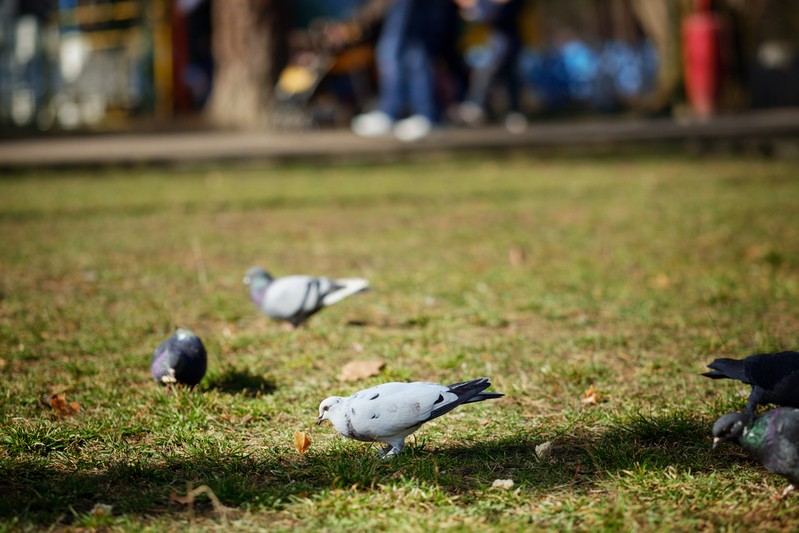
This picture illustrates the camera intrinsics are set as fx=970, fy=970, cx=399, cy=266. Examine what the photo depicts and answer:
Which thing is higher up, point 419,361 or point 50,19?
point 50,19

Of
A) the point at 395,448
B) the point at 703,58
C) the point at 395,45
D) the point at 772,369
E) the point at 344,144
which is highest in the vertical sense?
the point at 395,45

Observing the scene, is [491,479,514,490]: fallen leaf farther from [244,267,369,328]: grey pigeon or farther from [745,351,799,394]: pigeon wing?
[244,267,369,328]: grey pigeon

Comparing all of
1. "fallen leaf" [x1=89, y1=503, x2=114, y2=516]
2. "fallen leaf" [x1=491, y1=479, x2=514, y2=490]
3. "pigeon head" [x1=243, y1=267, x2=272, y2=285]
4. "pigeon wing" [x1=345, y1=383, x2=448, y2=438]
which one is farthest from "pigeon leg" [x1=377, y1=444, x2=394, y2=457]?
"pigeon head" [x1=243, y1=267, x2=272, y2=285]

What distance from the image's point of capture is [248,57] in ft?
50.8

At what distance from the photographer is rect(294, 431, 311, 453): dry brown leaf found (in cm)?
281

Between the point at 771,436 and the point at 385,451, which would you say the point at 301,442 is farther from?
the point at 771,436

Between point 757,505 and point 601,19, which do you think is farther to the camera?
point 601,19

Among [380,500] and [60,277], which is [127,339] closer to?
[60,277]

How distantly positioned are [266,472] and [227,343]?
4.85ft

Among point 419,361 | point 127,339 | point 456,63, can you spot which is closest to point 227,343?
point 127,339

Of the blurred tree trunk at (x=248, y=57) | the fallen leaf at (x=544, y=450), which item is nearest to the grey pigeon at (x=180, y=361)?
the fallen leaf at (x=544, y=450)

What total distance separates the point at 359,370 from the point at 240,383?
0.44 metres

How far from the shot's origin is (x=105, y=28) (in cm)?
2081

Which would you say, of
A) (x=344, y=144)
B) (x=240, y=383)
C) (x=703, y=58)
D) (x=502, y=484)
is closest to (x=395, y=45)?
(x=344, y=144)
